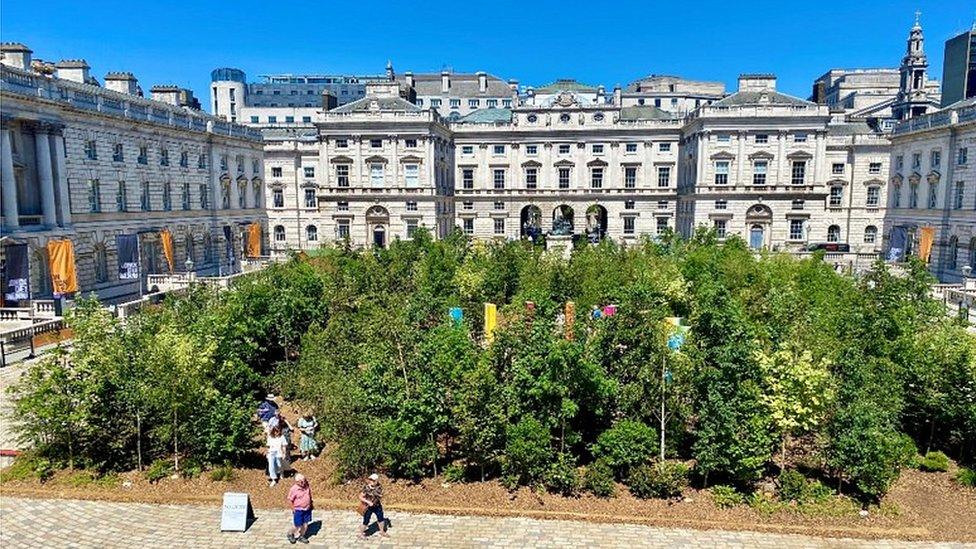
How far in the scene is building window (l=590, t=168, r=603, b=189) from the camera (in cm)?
7019

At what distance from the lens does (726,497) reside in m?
15.3

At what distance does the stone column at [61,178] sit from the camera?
38438 mm

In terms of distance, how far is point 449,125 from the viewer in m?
70.9

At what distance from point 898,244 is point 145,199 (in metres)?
58.9

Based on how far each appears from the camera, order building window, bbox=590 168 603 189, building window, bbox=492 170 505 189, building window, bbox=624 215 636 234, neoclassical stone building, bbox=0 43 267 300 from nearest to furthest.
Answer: neoclassical stone building, bbox=0 43 267 300, building window, bbox=590 168 603 189, building window, bbox=624 215 636 234, building window, bbox=492 170 505 189

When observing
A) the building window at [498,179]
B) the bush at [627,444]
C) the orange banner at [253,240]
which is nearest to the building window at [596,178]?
the building window at [498,179]

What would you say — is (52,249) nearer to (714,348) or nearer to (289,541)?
(289,541)

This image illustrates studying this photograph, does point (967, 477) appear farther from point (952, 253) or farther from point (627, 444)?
point (952, 253)

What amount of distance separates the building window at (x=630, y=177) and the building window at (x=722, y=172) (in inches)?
379

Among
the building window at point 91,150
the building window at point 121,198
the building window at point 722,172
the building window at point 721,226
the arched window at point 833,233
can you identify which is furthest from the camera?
the arched window at point 833,233

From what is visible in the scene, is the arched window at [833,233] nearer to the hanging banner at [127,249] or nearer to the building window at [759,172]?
the building window at [759,172]

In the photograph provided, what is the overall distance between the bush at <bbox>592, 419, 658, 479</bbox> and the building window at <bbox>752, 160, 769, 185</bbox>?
172 ft

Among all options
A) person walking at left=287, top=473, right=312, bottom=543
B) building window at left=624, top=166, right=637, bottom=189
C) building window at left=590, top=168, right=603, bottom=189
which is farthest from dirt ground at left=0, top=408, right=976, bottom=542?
building window at left=590, top=168, right=603, bottom=189

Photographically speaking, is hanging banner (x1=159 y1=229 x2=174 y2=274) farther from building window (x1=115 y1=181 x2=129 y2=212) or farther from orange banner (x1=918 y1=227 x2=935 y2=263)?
orange banner (x1=918 y1=227 x2=935 y2=263)
